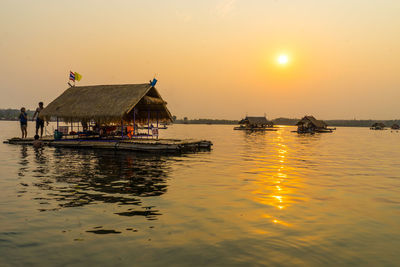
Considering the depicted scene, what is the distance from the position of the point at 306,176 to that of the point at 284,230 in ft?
27.6

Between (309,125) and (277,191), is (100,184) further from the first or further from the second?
(309,125)

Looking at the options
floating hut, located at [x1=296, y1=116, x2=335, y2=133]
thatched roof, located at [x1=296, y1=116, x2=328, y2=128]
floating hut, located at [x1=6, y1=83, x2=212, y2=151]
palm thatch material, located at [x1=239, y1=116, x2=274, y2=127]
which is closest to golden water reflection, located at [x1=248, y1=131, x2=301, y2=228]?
floating hut, located at [x1=6, y1=83, x2=212, y2=151]

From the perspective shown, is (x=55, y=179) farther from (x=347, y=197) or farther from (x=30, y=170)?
(x=347, y=197)

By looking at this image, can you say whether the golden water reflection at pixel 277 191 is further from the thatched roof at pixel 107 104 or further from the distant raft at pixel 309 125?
the distant raft at pixel 309 125

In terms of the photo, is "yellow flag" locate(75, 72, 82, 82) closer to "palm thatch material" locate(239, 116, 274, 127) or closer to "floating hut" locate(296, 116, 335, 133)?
"floating hut" locate(296, 116, 335, 133)

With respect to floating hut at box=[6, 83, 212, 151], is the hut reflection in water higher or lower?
lower

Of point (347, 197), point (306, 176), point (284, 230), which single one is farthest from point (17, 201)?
point (306, 176)

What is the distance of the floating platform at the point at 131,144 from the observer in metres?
23.8

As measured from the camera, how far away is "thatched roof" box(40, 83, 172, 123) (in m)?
24.7

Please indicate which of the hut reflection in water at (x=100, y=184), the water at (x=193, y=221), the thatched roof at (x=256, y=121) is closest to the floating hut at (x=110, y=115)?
the hut reflection in water at (x=100, y=184)

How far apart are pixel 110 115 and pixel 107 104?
1896mm

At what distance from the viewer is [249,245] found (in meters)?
5.80

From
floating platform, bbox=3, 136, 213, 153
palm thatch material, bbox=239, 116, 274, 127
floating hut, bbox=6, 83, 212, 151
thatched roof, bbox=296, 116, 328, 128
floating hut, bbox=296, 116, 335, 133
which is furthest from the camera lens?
palm thatch material, bbox=239, 116, 274, 127

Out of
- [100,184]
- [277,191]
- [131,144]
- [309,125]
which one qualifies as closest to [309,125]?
[309,125]
